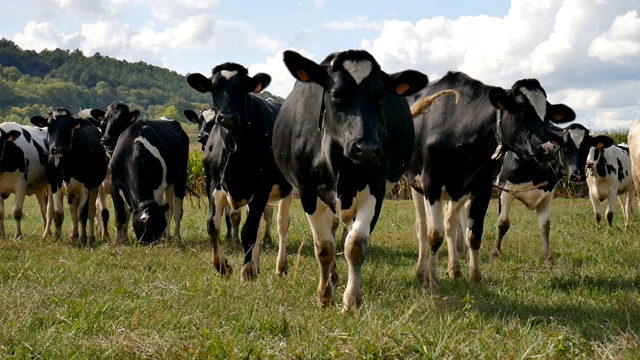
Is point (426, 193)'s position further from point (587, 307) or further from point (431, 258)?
point (587, 307)

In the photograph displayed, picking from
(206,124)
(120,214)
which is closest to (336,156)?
(206,124)

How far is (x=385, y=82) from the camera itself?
5715 millimetres

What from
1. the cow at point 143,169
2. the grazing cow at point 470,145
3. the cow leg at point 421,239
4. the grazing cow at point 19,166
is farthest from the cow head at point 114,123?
the grazing cow at point 470,145

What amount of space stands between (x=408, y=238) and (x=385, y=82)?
6569 mm

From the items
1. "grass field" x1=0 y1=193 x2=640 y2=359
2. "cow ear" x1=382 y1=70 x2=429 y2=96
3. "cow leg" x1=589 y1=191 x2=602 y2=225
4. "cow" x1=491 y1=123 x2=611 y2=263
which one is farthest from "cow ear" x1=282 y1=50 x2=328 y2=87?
"cow leg" x1=589 y1=191 x2=602 y2=225

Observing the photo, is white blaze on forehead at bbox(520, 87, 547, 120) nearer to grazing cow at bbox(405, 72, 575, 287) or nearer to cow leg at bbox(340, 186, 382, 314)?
grazing cow at bbox(405, 72, 575, 287)

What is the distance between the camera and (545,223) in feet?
32.5

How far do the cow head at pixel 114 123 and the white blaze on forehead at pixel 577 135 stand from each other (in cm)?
787

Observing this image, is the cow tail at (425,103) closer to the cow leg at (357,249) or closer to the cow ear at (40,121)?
the cow leg at (357,249)

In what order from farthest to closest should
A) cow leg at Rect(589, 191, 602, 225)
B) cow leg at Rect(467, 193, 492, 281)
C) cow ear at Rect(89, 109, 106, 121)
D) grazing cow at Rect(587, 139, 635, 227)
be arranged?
1. grazing cow at Rect(587, 139, 635, 227)
2. cow leg at Rect(589, 191, 602, 225)
3. cow ear at Rect(89, 109, 106, 121)
4. cow leg at Rect(467, 193, 492, 281)

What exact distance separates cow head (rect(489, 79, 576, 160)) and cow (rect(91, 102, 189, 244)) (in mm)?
5075

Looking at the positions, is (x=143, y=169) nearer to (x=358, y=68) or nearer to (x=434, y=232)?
(x=434, y=232)

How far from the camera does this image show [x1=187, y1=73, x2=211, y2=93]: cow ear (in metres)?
7.48

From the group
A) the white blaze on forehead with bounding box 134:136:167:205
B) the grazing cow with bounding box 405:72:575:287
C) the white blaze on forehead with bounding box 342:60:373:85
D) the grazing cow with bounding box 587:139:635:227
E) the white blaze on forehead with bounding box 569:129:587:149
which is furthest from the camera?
the grazing cow with bounding box 587:139:635:227
